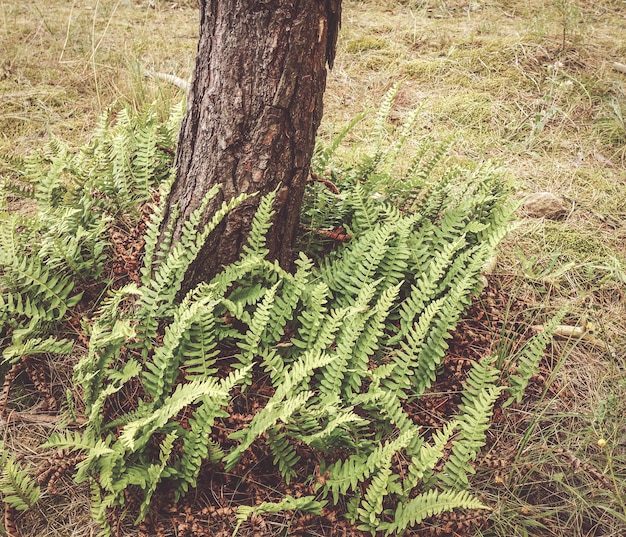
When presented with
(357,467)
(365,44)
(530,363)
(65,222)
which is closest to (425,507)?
(357,467)

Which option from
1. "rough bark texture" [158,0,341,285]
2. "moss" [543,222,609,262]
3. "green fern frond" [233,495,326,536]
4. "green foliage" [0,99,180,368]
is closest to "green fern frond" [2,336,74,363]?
"green foliage" [0,99,180,368]

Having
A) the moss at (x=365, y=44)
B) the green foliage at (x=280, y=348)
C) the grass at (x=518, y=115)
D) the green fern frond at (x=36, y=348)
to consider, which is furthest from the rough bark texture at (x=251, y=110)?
the moss at (x=365, y=44)

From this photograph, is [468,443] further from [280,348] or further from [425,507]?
[280,348]

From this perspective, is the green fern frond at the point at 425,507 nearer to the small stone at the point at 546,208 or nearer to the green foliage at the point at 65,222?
the green foliage at the point at 65,222

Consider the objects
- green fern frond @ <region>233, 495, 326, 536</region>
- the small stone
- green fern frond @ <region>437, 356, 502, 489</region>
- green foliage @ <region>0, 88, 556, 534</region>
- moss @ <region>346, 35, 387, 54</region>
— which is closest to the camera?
green fern frond @ <region>233, 495, 326, 536</region>

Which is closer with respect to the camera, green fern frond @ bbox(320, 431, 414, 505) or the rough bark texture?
green fern frond @ bbox(320, 431, 414, 505)

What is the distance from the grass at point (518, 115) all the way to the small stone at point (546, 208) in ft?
0.26

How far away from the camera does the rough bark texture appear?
7.21 ft

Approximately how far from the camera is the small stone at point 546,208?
3.58 m

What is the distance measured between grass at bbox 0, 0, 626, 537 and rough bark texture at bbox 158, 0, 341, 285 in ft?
3.16

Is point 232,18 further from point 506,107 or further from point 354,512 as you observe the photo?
point 506,107

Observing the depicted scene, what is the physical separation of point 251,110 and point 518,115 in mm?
2906

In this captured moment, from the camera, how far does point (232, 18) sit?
2195 millimetres

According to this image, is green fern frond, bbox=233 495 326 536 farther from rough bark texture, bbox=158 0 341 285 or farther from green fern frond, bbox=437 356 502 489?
rough bark texture, bbox=158 0 341 285
